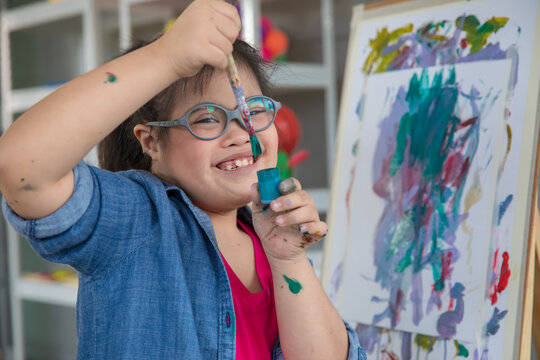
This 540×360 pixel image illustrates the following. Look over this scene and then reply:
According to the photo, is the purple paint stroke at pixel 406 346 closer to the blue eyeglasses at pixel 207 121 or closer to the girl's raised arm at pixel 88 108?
the blue eyeglasses at pixel 207 121

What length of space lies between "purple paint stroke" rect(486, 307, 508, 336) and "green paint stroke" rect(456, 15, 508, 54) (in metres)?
0.55

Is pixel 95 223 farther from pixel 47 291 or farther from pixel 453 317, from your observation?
pixel 47 291

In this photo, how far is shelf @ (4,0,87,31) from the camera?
273 cm

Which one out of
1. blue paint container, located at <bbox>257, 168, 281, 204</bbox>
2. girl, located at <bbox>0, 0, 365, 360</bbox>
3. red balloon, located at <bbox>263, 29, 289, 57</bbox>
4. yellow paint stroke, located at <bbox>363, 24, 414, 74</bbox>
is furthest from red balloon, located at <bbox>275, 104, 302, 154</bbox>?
blue paint container, located at <bbox>257, 168, 281, 204</bbox>

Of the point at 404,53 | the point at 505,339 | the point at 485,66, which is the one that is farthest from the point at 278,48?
the point at 505,339

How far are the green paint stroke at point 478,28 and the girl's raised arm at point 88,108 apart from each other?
66 cm

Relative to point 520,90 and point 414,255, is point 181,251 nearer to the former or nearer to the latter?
point 414,255

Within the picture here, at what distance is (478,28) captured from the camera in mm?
1274

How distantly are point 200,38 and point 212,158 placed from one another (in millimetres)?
236

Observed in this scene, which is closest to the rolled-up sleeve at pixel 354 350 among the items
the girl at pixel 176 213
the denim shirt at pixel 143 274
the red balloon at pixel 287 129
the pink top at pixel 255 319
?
the girl at pixel 176 213

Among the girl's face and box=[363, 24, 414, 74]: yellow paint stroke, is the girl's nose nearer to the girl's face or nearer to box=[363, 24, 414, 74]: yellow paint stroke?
the girl's face

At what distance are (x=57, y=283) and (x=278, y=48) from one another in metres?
1.52

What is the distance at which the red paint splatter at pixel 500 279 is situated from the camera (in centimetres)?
114

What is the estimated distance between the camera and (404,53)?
1.42 m
